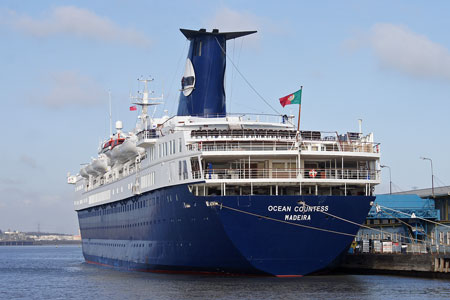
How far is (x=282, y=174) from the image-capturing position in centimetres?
4312

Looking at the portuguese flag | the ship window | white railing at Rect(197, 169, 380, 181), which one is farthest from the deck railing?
the ship window

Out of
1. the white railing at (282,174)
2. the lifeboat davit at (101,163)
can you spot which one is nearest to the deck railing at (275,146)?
the white railing at (282,174)

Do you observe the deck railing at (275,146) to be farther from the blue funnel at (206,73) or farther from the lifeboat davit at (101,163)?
the lifeboat davit at (101,163)

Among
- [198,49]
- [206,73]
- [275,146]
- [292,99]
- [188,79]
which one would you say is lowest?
[275,146]

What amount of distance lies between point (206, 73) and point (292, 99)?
11.1 meters

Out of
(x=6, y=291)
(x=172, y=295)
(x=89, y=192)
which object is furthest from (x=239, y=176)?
(x=89, y=192)

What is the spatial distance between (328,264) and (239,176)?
731cm

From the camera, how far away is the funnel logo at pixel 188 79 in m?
55.0

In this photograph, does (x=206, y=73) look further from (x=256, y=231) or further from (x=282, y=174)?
(x=256, y=231)

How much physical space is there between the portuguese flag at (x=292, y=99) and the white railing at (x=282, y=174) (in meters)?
4.47

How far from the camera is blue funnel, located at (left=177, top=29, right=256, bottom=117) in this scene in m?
54.6

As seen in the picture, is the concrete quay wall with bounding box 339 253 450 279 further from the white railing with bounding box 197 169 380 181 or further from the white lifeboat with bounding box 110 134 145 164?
the white lifeboat with bounding box 110 134 145 164

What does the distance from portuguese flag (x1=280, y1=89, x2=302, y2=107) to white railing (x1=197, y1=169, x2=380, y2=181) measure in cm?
447

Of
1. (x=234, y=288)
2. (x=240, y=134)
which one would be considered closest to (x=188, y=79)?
(x=240, y=134)
